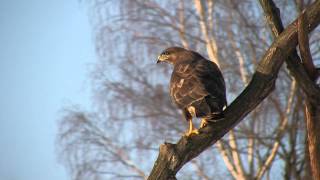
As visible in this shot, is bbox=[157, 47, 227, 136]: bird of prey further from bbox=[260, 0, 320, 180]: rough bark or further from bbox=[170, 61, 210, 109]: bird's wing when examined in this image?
bbox=[260, 0, 320, 180]: rough bark

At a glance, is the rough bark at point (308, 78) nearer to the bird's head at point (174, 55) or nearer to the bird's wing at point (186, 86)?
the bird's wing at point (186, 86)

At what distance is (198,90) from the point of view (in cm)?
417

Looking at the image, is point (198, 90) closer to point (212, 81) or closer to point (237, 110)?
point (212, 81)

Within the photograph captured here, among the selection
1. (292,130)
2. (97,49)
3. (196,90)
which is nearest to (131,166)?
(97,49)

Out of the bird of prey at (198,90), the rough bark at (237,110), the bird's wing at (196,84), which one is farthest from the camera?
the bird's wing at (196,84)

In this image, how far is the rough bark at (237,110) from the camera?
11.6ft

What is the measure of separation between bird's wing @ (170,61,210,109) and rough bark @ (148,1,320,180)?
34cm

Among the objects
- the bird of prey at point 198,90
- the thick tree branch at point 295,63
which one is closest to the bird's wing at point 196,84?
the bird of prey at point 198,90

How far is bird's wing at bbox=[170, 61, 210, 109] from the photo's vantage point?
4.15 m

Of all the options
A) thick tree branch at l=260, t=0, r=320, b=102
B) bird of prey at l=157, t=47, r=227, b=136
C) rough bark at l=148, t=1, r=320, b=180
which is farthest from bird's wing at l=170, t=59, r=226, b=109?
thick tree branch at l=260, t=0, r=320, b=102

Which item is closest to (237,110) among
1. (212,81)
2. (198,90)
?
(198,90)

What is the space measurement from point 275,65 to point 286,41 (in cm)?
18

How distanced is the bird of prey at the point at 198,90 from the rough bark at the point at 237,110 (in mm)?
79

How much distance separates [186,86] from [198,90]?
0.15 meters
